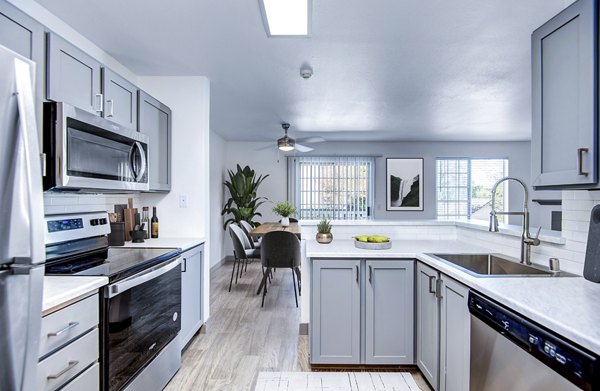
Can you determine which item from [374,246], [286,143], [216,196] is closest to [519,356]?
[374,246]

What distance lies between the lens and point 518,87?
3.28 metres

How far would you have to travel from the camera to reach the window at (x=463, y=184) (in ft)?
21.4

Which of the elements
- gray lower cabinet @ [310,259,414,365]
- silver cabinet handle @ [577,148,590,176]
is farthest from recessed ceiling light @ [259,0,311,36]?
gray lower cabinet @ [310,259,414,365]

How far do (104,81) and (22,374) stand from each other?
5.92 feet

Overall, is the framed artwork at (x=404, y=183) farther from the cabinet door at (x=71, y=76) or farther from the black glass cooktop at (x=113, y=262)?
the cabinet door at (x=71, y=76)

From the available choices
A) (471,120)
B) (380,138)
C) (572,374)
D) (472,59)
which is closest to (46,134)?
(572,374)

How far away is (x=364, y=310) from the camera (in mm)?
2256

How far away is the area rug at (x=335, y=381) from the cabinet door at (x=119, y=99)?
6.74 feet

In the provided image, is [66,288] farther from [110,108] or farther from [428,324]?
[428,324]

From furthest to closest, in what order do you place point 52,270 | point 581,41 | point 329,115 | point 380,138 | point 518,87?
point 380,138 → point 329,115 → point 518,87 → point 52,270 → point 581,41

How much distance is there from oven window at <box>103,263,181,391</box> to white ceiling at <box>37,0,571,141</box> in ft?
5.37

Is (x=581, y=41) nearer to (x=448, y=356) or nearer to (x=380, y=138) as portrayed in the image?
(x=448, y=356)

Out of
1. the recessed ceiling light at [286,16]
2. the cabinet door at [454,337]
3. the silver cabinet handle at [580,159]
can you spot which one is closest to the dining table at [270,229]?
the cabinet door at [454,337]

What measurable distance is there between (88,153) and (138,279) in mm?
757
